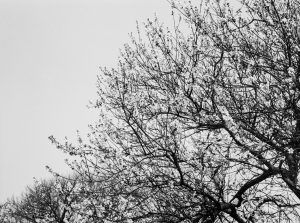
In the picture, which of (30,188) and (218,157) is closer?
(218,157)

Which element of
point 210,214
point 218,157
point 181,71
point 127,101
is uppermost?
point 181,71

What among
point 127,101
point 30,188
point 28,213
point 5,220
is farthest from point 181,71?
point 5,220

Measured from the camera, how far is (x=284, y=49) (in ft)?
16.8

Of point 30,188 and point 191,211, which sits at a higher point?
point 30,188

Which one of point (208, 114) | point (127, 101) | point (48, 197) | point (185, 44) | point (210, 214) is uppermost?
point (48, 197)

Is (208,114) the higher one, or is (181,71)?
(181,71)

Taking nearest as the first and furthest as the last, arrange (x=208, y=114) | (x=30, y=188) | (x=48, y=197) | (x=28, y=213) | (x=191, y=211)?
1. (x=208, y=114)
2. (x=191, y=211)
3. (x=28, y=213)
4. (x=48, y=197)
5. (x=30, y=188)

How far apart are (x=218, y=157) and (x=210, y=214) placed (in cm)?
118

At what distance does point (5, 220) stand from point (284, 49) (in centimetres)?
2494

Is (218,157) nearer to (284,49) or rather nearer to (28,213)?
(284,49)

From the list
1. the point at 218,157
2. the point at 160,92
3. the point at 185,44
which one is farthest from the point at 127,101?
the point at 218,157

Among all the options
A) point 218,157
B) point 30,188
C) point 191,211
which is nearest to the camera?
point 218,157

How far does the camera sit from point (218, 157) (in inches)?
201

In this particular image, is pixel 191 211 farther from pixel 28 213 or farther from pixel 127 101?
pixel 28 213
